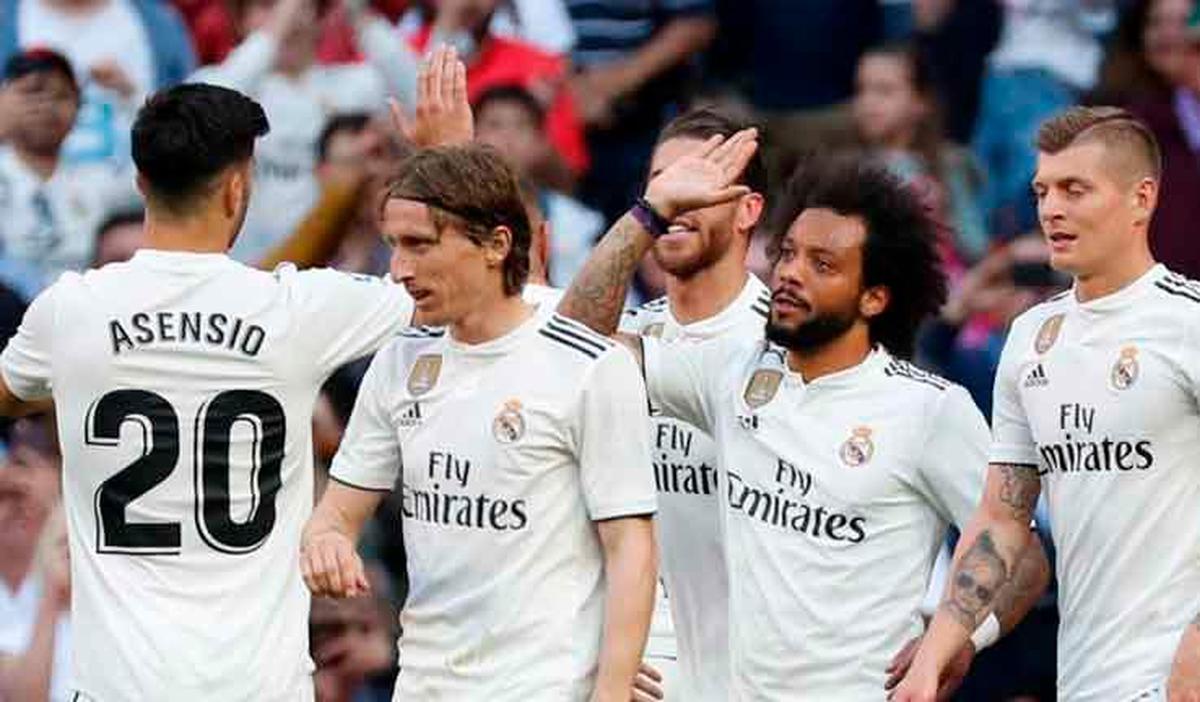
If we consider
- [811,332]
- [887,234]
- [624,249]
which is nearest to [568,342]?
[624,249]

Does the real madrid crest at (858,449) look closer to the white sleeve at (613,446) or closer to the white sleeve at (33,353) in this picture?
the white sleeve at (613,446)

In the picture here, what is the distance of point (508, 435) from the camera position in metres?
8.78

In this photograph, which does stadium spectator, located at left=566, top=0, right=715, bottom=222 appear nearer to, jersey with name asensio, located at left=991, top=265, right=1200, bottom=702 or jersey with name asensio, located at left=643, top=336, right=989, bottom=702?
jersey with name asensio, located at left=643, top=336, right=989, bottom=702

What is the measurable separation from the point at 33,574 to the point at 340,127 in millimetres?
3540

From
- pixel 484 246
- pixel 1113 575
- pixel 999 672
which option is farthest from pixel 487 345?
pixel 999 672

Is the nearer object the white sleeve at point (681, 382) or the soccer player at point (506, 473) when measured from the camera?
the soccer player at point (506, 473)

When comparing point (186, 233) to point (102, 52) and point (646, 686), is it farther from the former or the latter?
point (102, 52)

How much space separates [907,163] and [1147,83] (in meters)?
1.08

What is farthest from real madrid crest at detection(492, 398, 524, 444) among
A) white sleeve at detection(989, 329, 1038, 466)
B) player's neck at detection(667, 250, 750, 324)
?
player's neck at detection(667, 250, 750, 324)

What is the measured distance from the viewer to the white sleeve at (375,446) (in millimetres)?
9086

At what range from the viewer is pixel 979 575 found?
→ 30.3 ft

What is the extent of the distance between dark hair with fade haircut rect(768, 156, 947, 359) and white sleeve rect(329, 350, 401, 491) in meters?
1.29

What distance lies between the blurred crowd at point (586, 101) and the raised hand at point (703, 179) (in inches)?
167

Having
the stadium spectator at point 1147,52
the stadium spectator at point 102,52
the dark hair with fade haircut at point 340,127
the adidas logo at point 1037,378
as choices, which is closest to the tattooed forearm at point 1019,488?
the adidas logo at point 1037,378
